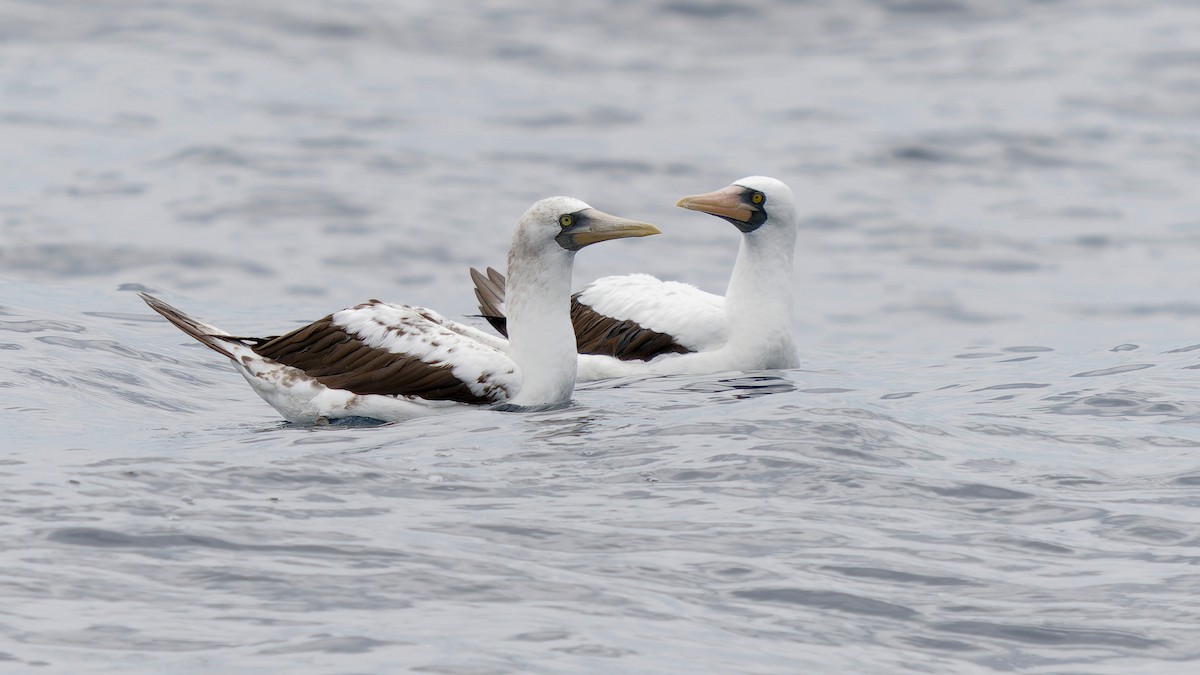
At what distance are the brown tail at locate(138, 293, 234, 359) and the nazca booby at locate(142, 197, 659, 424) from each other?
1 centimetres

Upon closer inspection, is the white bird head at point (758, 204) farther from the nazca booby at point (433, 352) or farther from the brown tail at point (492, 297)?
the nazca booby at point (433, 352)

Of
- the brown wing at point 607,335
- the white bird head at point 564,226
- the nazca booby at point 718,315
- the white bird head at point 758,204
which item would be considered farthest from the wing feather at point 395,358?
the white bird head at point 758,204

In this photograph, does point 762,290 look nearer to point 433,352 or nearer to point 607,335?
point 607,335

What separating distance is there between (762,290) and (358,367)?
3431mm

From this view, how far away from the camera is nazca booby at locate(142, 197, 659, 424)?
35.3ft

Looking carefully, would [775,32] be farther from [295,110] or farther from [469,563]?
[469,563]

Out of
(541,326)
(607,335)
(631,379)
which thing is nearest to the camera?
(541,326)

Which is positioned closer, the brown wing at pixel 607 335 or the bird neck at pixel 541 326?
the bird neck at pixel 541 326

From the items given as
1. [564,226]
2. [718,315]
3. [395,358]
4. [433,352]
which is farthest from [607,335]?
[395,358]

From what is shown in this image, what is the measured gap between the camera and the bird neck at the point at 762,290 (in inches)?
503

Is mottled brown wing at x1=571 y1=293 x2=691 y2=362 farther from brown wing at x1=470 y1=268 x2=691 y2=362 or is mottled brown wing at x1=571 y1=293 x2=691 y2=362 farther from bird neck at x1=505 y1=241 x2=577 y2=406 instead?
bird neck at x1=505 y1=241 x2=577 y2=406

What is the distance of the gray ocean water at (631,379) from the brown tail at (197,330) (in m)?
0.53

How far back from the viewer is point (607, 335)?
13.1 m

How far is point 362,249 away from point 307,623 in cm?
1500
